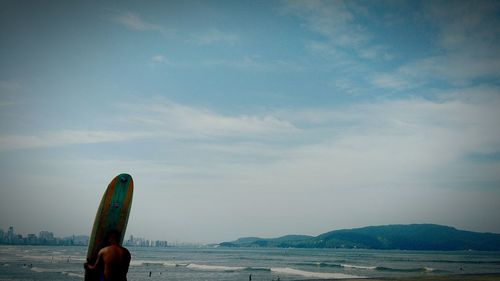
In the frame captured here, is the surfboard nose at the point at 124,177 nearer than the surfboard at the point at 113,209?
No

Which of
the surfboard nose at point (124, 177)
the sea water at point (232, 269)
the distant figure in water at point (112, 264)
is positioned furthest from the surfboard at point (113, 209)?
the sea water at point (232, 269)

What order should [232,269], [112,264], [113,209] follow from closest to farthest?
[112,264] < [113,209] < [232,269]

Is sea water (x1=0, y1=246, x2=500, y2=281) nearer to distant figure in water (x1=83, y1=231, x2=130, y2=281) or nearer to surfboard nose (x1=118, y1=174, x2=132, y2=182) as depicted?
surfboard nose (x1=118, y1=174, x2=132, y2=182)

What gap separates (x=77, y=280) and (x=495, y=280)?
→ 4414cm

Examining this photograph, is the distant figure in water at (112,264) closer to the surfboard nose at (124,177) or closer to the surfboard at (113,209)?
the surfboard at (113,209)

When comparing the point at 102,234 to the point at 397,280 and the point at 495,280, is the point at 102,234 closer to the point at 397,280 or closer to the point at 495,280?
the point at 397,280

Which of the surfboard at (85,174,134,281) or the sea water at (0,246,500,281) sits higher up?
the surfboard at (85,174,134,281)

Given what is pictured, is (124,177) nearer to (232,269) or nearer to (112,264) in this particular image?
(112,264)

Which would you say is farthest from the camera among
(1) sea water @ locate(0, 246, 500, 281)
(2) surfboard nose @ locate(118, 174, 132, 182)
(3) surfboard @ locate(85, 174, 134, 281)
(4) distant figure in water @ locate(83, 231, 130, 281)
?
(1) sea water @ locate(0, 246, 500, 281)

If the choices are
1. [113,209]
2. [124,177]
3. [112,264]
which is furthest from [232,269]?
[112,264]

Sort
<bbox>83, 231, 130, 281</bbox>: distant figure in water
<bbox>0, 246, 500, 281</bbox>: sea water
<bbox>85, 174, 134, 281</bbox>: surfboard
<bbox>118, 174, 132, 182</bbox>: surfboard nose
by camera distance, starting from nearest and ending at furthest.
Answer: <bbox>83, 231, 130, 281</bbox>: distant figure in water
<bbox>85, 174, 134, 281</bbox>: surfboard
<bbox>118, 174, 132, 182</bbox>: surfboard nose
<bbox>0, 246, 500, 281</bbox>: sea water

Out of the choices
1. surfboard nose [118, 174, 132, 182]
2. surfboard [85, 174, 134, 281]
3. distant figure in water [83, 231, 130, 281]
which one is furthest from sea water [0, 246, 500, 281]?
distant figure in water [83, 231, 130, 281]

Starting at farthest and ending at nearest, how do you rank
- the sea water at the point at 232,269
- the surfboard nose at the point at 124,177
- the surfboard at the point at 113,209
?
the sea water at the point at 232,269 → the surfboard nose at the point at 124,177 → the surfboard at the point at 113,209

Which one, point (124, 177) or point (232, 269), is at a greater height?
point (124, 177)
